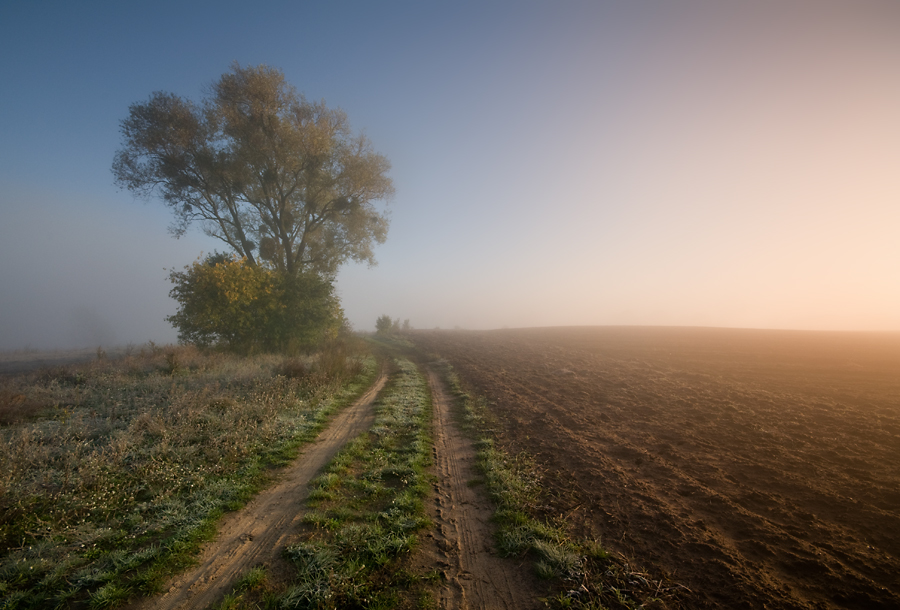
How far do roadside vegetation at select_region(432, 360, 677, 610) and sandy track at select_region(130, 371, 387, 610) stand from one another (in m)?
3.10

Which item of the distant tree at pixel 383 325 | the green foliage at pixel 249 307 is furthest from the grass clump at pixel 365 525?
the distant tree at pixel 383 325

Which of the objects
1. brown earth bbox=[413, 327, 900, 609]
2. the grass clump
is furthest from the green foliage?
the grass clump

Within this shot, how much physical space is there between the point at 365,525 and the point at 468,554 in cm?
151

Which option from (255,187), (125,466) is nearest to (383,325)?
(255,187)

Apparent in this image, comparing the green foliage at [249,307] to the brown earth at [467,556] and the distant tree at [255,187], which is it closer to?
the distant tree at [255,187]

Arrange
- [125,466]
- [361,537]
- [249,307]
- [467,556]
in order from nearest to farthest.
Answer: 1. [467,556]
2. [361,537]
3. [125,466]
4. [249,307]

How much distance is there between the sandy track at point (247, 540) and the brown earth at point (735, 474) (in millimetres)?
4166

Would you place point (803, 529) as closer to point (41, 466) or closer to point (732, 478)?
point (732, 478)

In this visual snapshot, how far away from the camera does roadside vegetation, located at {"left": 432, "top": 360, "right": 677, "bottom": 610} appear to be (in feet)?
12.0

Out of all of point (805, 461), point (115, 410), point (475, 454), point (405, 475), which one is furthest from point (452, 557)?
point (115, 410)

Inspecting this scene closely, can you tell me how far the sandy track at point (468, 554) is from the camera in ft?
12.2

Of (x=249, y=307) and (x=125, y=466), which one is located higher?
(x=249, y=307)

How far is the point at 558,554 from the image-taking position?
4.20m

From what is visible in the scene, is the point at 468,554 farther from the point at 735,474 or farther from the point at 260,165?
the point at 260,165
